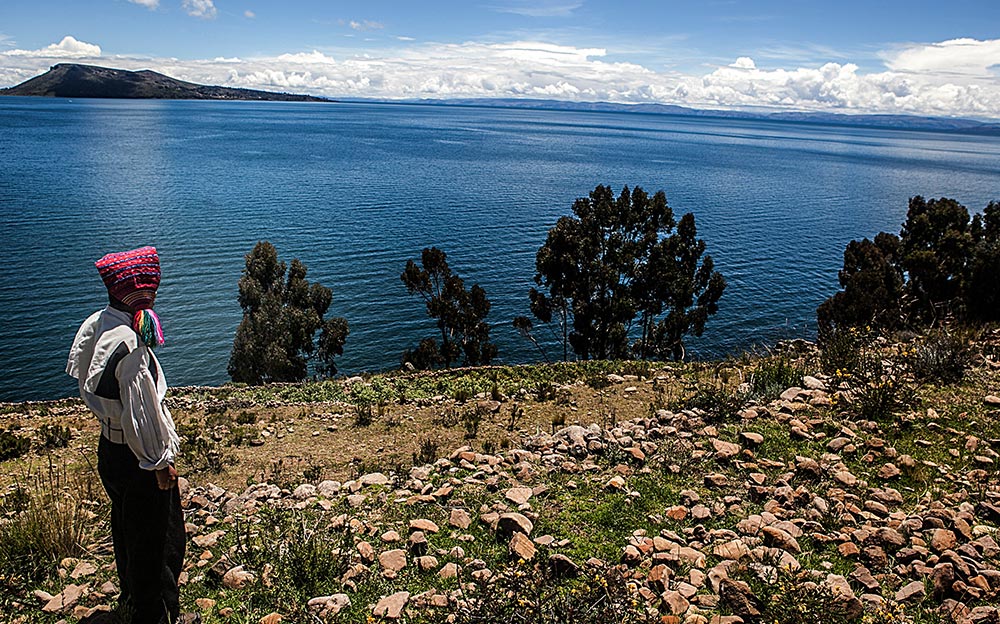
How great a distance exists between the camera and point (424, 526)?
6.47m

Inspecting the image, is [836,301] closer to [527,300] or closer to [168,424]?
[527,300]

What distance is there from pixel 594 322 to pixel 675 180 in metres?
68.6

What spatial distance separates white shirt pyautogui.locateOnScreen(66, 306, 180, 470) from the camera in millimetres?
4492

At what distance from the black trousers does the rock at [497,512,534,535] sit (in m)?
2.81

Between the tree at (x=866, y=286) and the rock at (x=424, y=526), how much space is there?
22831 millimetres

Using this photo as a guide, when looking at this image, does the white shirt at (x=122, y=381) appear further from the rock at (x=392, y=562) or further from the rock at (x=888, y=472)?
the rock at (x=888, y=472)

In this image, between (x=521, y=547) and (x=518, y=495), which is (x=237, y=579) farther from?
(x=518, y=495)

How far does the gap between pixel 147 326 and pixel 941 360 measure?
36.1 ft

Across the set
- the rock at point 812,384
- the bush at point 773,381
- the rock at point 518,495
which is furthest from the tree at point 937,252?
the rock at point 518,495

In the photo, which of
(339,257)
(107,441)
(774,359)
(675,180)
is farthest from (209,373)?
(675,180)

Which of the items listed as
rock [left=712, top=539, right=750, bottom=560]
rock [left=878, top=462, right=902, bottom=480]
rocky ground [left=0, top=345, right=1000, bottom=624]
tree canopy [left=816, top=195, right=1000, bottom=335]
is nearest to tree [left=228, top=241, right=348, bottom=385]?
rocky ground [left=0, top=345, right=1000, bottom=624]

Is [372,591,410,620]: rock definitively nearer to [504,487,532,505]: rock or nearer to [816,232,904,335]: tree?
[504,487,532,505]: rock

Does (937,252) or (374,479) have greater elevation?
(937,252)

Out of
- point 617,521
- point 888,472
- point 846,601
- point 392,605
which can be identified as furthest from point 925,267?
point 392,605
